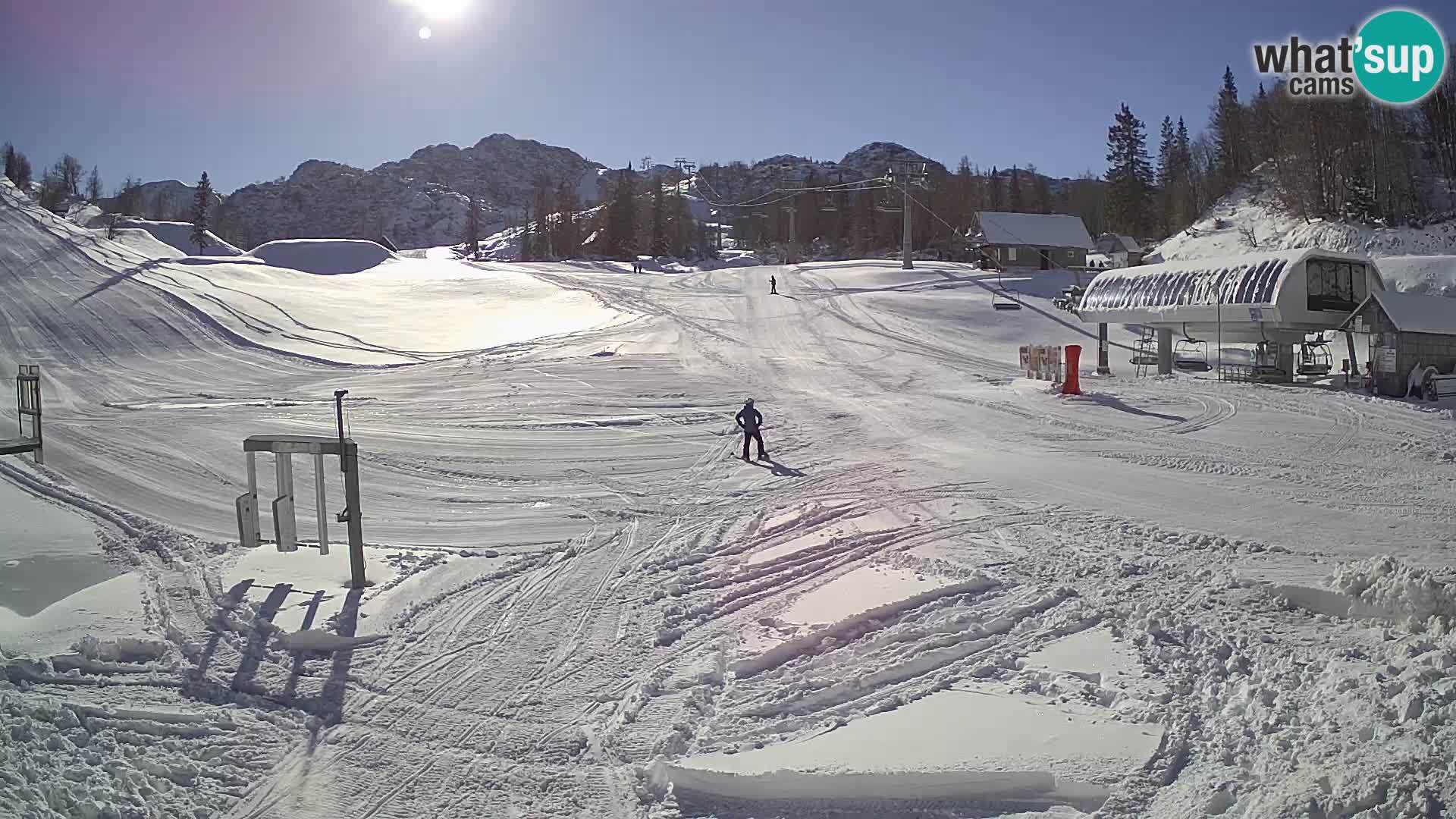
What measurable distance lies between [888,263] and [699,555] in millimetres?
55725

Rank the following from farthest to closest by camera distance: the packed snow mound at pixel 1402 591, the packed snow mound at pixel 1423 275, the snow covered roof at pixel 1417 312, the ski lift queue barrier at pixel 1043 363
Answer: the packed snow mound at pixel 1423 275
the ski lift queue barrier at pixel 1043 363
the snow covered roof at pixel 1417 312
the packed snow mound at pixel 1402 591

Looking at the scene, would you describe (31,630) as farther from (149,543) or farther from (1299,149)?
(1299,149)

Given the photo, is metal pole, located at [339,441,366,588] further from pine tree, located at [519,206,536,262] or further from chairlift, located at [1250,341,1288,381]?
pine tree, located at [519,206,536,262]

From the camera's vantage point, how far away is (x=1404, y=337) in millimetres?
20188

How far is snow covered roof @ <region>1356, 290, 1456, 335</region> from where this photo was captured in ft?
65.9

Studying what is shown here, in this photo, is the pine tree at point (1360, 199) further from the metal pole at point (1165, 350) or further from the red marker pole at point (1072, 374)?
the red marker pole at point (1072, 374)

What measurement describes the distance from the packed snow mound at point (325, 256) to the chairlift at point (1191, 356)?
55610mm

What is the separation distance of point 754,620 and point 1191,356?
29390mm

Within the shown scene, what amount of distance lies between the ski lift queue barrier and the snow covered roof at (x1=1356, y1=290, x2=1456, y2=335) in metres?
7.23

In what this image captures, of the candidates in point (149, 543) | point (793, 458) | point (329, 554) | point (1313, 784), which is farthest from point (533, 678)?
point (793, 458)

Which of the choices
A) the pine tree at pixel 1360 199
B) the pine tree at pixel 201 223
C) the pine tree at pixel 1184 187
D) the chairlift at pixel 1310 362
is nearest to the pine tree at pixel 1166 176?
the pine tree at pixel 1184 187

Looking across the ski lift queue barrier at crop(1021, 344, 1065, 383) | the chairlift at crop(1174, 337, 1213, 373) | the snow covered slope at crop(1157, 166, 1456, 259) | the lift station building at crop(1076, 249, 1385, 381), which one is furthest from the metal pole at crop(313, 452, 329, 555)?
the snow covered slope at crop(1157, 166, 1456, 259)

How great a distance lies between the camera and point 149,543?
9.41 m

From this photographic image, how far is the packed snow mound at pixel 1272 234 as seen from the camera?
40.8m
